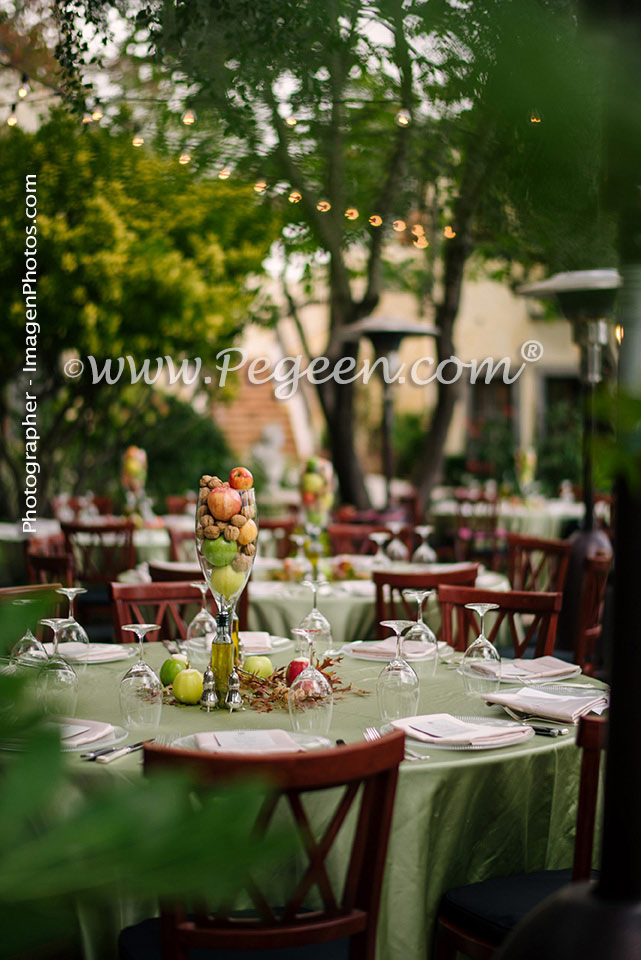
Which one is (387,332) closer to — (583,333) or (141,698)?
(583,333)

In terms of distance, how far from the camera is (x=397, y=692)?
2.51 m

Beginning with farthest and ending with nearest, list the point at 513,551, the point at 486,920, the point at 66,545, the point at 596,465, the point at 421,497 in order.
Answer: the point at 421,497
the point at 66,545
the point at 513,551
the point at 486,920
the point at 596,465

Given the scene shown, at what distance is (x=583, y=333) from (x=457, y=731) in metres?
4.21

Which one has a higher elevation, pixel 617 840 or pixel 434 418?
pixel 434 418

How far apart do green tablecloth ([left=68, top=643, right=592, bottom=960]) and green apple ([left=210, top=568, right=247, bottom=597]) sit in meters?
0.32

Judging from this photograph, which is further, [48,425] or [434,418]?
[48,425]

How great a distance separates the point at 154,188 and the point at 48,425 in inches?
110

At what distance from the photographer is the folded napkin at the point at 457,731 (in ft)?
7.60

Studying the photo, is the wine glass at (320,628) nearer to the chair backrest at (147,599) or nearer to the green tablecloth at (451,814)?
the chair backrest at (147,599)

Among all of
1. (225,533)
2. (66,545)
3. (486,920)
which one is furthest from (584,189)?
(66,545)

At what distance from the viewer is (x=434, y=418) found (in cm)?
867

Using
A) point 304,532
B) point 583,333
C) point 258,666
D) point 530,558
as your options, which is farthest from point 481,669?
point 583,333

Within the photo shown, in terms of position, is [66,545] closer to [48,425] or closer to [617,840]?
[48,425]

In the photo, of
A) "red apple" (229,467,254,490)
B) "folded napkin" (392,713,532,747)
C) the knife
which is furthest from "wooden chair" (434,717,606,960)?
"red apple" (229,467,254,490)
